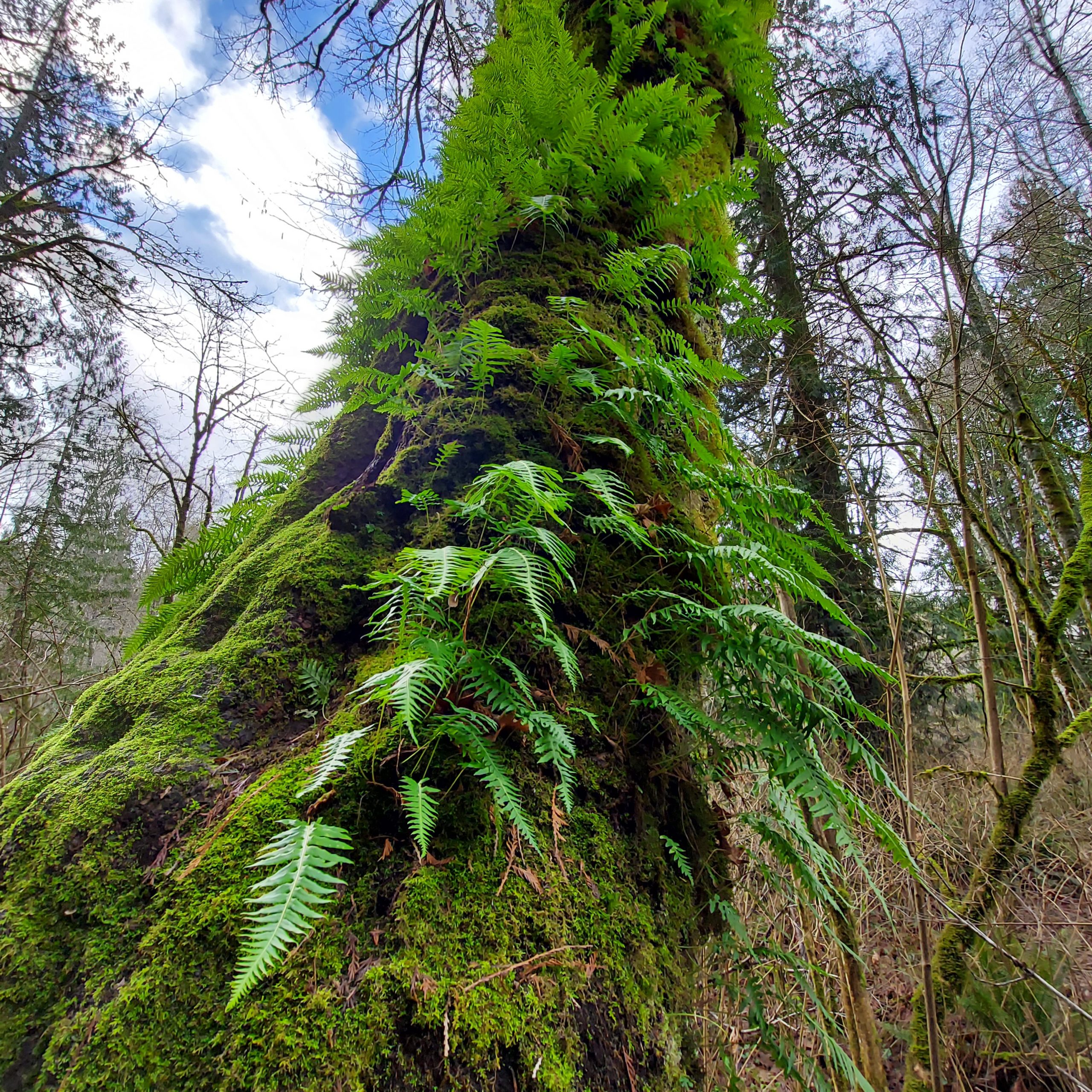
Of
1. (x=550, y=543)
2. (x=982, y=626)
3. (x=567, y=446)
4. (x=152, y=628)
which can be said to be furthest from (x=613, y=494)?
(x=982, y=626)

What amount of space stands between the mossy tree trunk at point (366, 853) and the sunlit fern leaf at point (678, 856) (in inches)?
1.1

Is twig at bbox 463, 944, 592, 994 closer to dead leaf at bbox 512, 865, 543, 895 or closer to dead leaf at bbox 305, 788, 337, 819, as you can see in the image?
dead leaf at bbox 512, 865, 543, 895

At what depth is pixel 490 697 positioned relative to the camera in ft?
3.32

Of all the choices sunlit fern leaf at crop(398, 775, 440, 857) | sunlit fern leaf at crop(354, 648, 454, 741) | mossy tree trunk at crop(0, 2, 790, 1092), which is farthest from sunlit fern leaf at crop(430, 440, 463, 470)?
sunlit fern leaf at crop(398, 775, 440, 857)

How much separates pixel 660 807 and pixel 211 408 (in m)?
10.7

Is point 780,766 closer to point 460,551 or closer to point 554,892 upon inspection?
point 554,892

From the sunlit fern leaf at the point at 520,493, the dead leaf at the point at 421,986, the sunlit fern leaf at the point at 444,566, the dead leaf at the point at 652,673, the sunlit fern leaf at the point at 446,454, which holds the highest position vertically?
the sunlit fern leaf at the point at 446,454

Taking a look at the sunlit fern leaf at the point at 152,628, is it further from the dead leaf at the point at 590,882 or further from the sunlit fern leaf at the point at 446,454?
the dead leaf at the point at 590,882

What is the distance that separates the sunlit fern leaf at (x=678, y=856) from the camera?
116cm

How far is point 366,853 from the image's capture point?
3.04ft

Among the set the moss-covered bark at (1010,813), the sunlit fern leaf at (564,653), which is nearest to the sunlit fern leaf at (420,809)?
the sunlit fern leaf at (564,653)

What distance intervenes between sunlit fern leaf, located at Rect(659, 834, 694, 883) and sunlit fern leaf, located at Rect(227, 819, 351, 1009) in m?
0.70

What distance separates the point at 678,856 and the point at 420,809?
0.65 m

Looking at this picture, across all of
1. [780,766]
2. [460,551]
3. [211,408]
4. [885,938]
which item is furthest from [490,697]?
[211,408]
